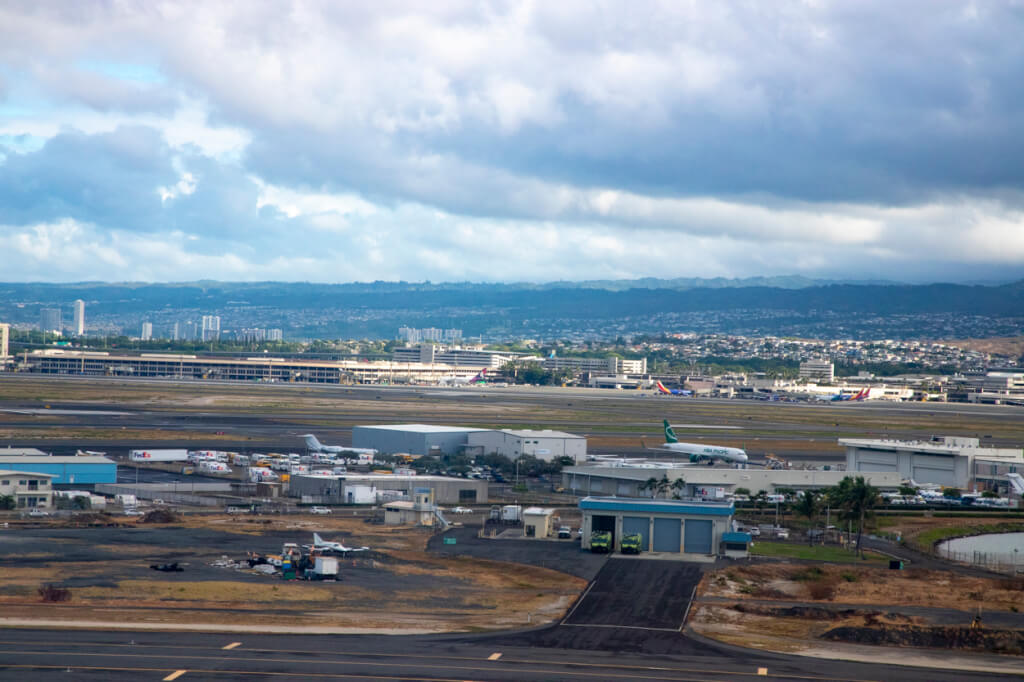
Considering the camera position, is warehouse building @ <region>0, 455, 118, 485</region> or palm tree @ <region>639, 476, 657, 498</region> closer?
warehouse building @ <region>0, 455, 118, 485</region>

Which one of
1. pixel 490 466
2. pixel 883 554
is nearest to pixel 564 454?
pixel 490 466

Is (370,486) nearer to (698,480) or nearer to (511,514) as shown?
(511,514)

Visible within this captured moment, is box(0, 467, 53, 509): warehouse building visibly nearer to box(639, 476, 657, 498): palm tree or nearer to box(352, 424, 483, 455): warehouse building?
box(352, 424, 483, 455): warehouse building

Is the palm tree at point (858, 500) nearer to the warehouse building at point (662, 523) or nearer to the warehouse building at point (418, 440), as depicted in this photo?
the warehouse building at point (662, 523)

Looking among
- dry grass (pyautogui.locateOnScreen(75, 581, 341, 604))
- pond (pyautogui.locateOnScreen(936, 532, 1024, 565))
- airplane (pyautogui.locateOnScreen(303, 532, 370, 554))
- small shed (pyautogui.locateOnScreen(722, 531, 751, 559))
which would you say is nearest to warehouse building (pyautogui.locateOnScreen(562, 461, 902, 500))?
pond (pyautogui.locateOnScreen(936, 532, 1024, 565))

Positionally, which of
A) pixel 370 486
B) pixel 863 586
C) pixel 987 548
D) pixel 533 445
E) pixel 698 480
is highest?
pixel 533 445

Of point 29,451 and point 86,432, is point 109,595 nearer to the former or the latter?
point 29,451

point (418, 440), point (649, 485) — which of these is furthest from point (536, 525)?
point (418, 440)
